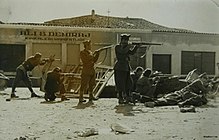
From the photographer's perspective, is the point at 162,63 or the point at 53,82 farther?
the point at 162,63

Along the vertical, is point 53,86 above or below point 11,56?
below

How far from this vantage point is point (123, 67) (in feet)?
25.1

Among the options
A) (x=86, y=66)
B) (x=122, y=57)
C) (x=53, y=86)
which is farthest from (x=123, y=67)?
(x=53, y=86)

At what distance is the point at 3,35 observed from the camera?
1797cm

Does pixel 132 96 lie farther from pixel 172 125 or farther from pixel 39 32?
pixel 39 32

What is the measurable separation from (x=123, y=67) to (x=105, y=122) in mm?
2287

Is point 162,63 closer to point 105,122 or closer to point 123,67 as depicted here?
point 123,67

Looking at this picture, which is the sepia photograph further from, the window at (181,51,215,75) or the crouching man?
the window at (181,51,215,75)

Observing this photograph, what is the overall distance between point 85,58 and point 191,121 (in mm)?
2998

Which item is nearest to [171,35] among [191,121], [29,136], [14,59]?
[14,59]

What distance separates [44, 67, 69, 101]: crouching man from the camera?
28.1 ft

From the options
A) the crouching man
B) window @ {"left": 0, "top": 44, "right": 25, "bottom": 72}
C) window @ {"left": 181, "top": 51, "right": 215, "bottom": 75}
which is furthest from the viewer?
window @ {"left": 181, "top": 51, "right": 215, "bottom": 75}

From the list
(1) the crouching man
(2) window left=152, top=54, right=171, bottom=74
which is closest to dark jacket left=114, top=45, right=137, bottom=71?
(1) the crouching man

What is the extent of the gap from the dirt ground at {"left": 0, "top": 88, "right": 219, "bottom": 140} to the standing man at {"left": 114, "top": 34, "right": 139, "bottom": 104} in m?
0.33
